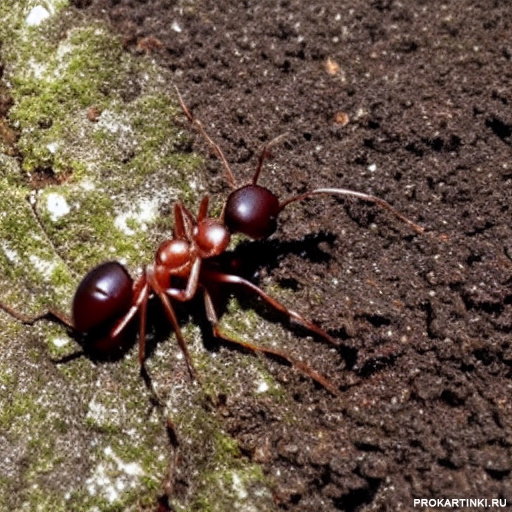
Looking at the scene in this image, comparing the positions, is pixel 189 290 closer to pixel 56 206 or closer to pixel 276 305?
pixel 276 305

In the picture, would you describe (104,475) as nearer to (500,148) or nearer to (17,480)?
(17,480)

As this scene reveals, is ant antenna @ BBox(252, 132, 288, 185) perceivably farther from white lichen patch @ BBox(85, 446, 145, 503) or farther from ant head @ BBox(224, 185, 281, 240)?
white lichen patch @ BBox(85, 446, 145, 503)

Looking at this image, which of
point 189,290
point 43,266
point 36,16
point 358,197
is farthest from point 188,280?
point 36,16

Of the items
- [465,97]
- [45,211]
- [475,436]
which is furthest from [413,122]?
[45,211]

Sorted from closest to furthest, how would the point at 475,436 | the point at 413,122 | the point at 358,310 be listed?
1. the point at 475,436
2. the point at 358,310
3. the point at 413,122

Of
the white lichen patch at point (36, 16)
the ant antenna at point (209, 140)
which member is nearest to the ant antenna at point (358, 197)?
the ant antenna at point (209, 140)

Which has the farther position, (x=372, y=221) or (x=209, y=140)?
(x=209, y=140)
